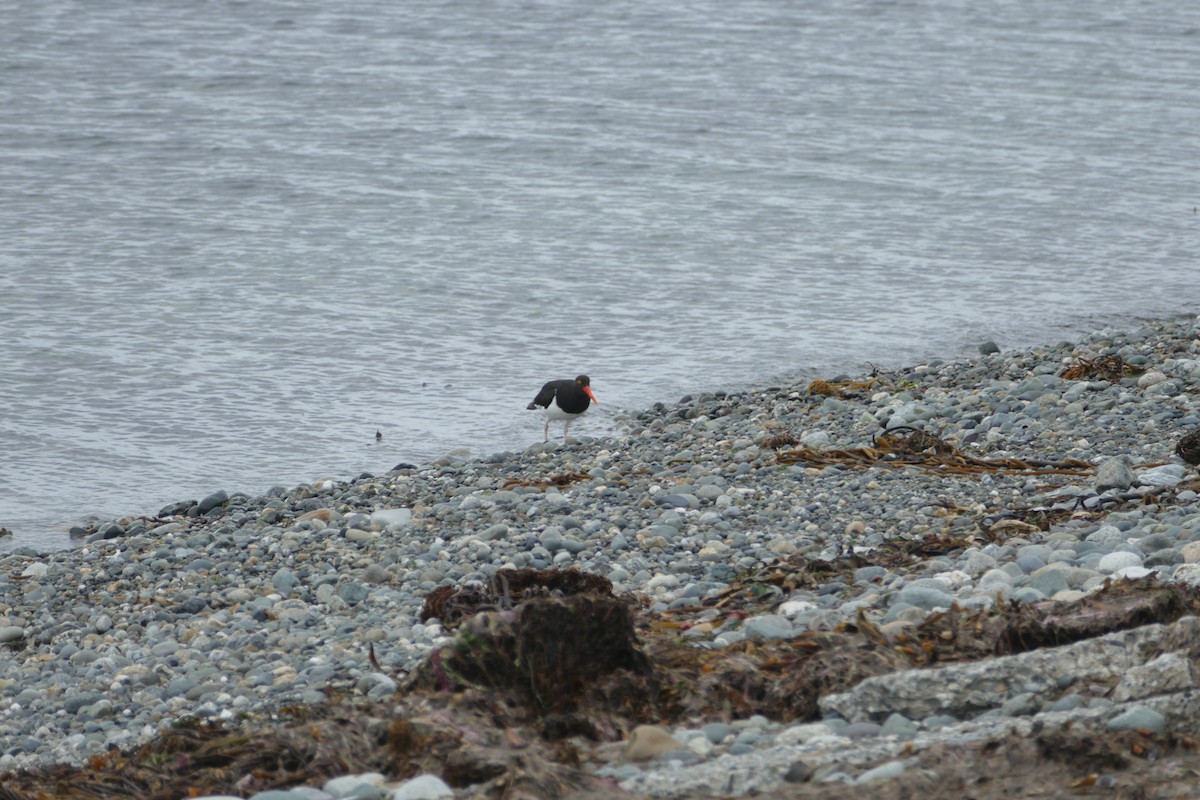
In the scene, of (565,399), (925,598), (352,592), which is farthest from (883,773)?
(565,399)

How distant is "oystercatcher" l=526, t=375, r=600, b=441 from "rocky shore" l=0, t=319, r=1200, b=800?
→ 1.54 ft

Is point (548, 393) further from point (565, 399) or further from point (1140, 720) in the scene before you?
point (1140, 720)

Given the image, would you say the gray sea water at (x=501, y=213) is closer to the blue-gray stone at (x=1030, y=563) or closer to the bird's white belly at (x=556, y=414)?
the bird's white belly at (x=556, y=414)

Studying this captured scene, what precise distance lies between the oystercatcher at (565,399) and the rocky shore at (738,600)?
18.5 inches

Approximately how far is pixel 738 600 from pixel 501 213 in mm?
12771

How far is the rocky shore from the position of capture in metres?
3.79

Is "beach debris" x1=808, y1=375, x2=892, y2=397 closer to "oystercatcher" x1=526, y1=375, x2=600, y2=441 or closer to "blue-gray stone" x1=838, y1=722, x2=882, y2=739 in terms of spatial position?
"oystercatcher" x1=526, y1=375, x2=600, y2=441

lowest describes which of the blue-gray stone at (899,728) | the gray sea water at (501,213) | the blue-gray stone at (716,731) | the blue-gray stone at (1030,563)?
the gray sea water at (501,213)

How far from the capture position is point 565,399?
396 inches

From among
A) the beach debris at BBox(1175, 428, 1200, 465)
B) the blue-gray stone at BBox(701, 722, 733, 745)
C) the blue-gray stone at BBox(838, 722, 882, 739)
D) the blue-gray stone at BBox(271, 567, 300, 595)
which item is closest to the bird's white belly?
the blue-gray stone at BBox(271, 567, 300, 595)

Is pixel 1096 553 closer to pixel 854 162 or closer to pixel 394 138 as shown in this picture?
pixel 854 162

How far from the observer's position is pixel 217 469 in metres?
10.1

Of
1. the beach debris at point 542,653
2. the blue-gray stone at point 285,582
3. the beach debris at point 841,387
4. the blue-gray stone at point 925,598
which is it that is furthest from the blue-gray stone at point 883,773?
the beach debris at point 841,387

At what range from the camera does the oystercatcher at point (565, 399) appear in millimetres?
10055
